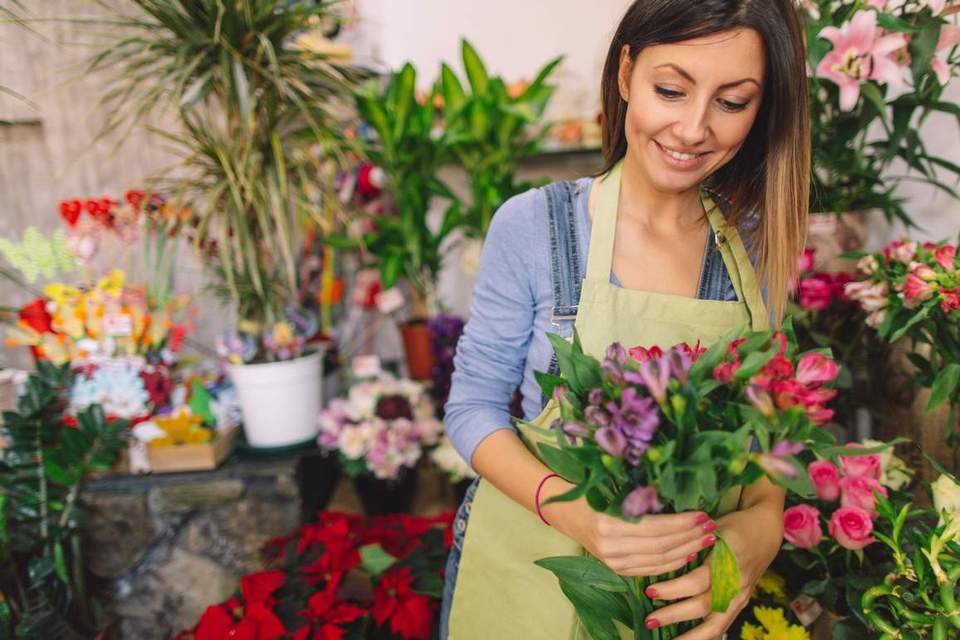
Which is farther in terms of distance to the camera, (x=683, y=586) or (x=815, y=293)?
(x=815, y=293)

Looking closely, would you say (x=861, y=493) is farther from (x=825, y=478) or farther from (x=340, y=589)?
(x=340, y=589)

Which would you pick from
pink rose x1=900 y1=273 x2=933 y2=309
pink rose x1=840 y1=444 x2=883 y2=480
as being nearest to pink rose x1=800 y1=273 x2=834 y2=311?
pink rose x1=900 y1=273 x2=933 y2=309

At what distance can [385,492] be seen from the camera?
1959mm

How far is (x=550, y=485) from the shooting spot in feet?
2.52

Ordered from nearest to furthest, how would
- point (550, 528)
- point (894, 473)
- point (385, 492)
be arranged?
point (550, 528)
point (894, 473)
point (385, 492)

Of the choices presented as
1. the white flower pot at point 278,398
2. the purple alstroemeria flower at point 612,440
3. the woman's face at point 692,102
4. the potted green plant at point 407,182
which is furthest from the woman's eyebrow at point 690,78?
the potted green plant at point 407,182

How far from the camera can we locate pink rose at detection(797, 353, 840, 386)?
56 centimetres

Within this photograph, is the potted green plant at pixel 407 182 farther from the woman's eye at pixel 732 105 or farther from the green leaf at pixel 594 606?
the green leaf at pixel 594 606

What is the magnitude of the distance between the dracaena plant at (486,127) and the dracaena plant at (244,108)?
0.41 metres

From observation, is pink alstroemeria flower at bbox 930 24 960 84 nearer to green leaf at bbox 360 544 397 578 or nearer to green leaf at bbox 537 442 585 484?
green leaf at bbox 537 442 585 484

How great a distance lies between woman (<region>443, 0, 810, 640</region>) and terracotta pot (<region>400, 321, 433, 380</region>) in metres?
1.33

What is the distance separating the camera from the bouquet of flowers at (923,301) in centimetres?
96

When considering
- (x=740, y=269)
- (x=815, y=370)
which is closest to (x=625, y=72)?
(x=740, y=269)

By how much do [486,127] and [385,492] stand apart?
1.31 metres
